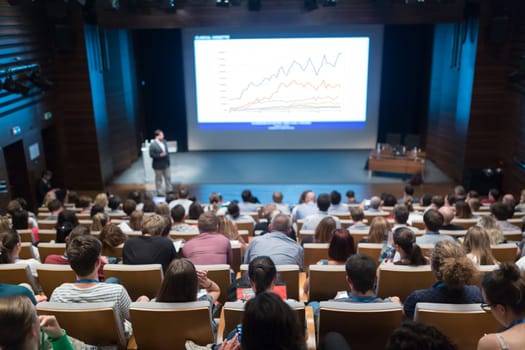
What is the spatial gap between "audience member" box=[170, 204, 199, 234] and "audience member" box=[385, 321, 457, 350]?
3.76 metres

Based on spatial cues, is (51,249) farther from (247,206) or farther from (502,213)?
(502,213)

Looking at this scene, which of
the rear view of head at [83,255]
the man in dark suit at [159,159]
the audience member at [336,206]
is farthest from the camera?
the man in dark suit at [159,159]

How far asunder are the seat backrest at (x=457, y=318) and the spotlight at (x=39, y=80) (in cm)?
789

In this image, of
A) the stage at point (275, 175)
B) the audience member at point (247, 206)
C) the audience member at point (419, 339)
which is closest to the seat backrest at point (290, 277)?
the audience member at point (419, 339)

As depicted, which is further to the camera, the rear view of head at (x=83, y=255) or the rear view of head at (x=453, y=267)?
the rear view of head at (x=83, y=255)

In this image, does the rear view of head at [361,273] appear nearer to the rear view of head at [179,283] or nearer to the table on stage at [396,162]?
the rear view of head at [179,283]

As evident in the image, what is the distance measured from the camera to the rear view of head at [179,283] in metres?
2.66

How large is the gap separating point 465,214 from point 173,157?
26.7 feet

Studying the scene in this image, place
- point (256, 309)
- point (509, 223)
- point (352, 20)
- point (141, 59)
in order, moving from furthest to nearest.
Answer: point (141, 59) → point (352, 20) → point (509, 223) → point (256, 309)

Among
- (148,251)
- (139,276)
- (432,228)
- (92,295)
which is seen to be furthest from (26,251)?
(432,228)

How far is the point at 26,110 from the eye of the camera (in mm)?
8453

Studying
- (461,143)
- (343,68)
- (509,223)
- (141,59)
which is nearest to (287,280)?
(509,223)

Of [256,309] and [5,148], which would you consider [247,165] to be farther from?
[256,309]

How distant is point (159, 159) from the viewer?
952 cm
